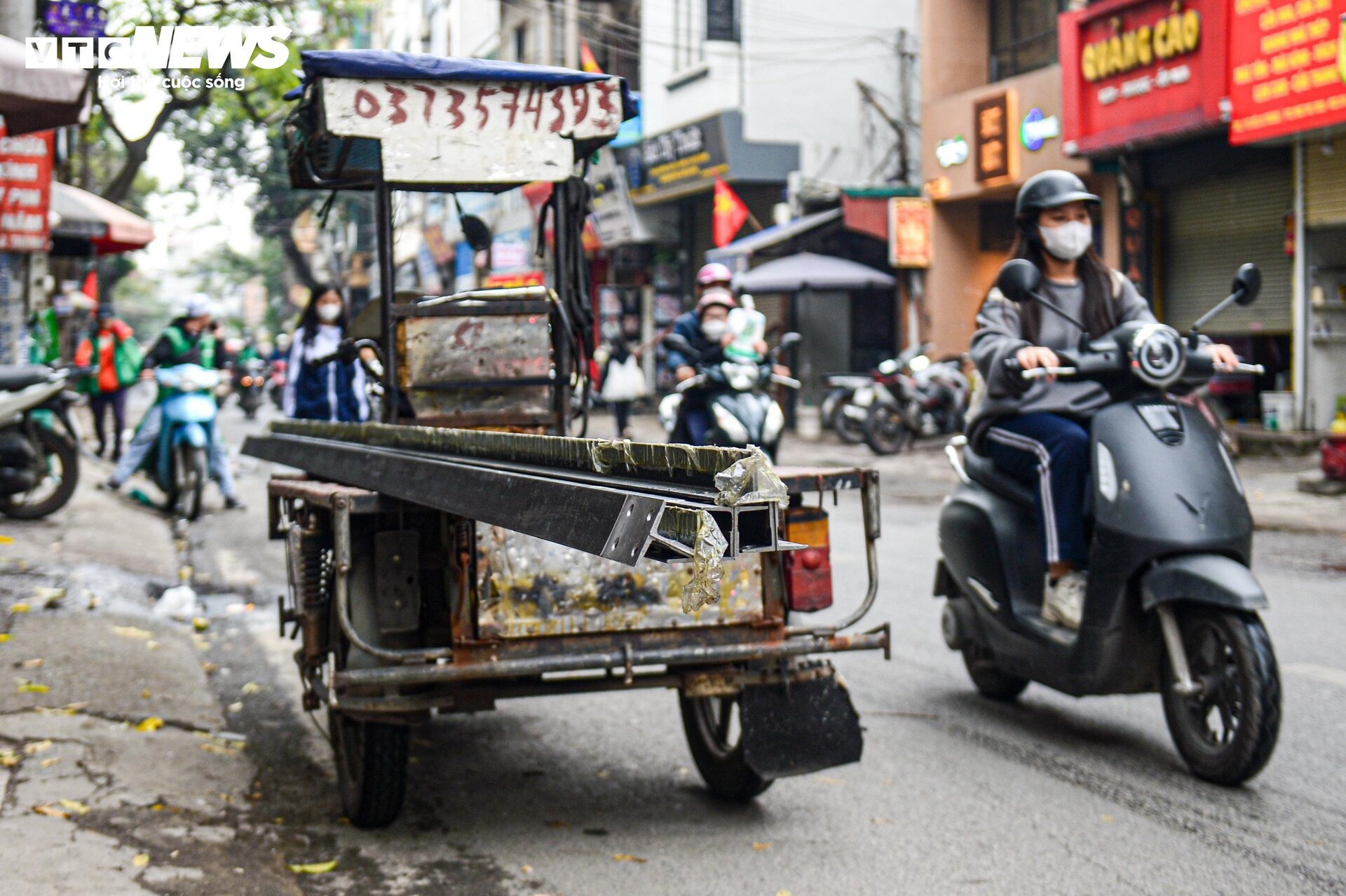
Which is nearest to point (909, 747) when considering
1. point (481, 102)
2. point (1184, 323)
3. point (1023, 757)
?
point (1023, 757)

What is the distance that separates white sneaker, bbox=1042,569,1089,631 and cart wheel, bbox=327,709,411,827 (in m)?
2.32

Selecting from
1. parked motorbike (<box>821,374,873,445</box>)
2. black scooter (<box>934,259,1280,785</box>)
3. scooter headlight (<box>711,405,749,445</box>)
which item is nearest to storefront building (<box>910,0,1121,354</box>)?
parked motorbike (<box>821,374,873,445</box>)

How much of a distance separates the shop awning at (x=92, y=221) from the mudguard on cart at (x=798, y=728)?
12456mm

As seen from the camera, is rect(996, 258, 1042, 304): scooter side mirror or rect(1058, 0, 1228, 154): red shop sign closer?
rect(996, 258, 1042, 304): scooter side mirror

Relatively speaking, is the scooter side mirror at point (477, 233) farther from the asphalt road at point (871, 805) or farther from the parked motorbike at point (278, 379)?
the parked motorbike at point (278, 379)

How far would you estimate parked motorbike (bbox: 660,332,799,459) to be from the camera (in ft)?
26.2

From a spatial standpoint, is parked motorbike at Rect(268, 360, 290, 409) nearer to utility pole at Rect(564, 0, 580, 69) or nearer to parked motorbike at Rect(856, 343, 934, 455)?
utility pole at Rect(564, 0, 580, 69)

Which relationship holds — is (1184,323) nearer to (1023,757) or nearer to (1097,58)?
(1097,58)

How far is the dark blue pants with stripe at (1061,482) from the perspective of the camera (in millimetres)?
4793

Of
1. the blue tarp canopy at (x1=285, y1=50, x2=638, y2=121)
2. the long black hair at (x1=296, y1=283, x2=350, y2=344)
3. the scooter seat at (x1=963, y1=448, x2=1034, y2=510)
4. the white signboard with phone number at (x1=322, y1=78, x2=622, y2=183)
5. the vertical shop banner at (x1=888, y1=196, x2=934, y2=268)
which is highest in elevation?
the vertical shop banner at (x1=888, y1=196, x2=934, y2=268)

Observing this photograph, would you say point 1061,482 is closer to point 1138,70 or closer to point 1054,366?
point 1054,366

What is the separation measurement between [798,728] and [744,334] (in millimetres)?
4529

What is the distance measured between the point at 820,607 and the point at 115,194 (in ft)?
51.2

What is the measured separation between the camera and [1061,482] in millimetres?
4812
